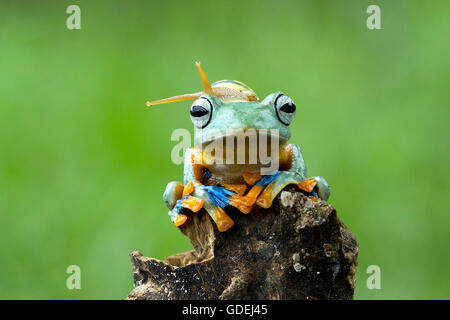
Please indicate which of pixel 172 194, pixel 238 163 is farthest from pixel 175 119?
pixel 238 163

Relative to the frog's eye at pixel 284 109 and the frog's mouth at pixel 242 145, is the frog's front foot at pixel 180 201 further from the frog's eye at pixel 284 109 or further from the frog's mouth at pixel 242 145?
the frog's eye at pixel 284 109

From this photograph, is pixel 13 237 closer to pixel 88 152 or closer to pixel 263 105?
pixel 88 152

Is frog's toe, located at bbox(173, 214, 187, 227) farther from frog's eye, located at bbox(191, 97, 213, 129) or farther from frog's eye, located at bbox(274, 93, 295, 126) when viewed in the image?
frog's eye, located at bbox(274, 93, 295, 126)

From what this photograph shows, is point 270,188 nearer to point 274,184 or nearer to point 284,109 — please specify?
point 274,184

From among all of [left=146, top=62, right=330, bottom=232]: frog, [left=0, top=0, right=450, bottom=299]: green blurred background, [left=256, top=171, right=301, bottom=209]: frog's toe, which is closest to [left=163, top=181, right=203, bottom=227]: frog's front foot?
[left=146, top=62, right=330, bottom=232]: frog

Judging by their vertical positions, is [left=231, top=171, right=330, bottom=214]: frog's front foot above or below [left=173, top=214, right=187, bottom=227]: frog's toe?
Answer: above

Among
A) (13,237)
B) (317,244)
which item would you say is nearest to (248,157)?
(317,244)
